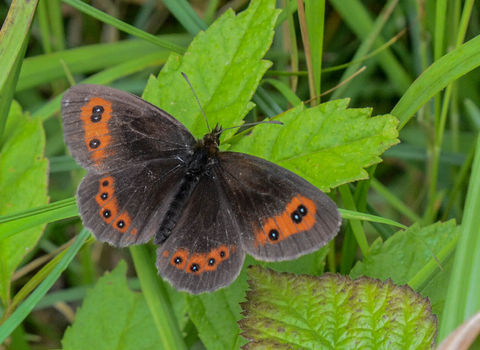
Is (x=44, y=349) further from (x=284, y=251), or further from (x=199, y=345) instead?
(x=284, y=251)

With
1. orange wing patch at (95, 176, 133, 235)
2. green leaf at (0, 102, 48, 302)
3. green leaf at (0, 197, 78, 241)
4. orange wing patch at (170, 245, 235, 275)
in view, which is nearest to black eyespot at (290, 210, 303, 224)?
orange wing patch at (170, 245, 235, 275)

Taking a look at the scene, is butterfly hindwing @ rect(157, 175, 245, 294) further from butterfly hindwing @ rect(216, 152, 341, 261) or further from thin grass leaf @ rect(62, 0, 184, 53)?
thin grass leaf @ rect(62, 0, 184, 53)

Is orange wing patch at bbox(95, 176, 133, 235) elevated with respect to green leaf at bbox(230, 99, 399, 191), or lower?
lower

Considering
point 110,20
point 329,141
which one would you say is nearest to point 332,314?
point 329,141

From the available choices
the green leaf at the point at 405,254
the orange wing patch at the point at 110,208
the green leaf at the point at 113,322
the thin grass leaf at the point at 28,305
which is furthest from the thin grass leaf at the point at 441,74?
the thin grass leaf at the point at 28,305

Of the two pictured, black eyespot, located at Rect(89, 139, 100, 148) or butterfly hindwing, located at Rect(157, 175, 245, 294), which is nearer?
butterfly hindwing, located at Rect(157, 175, 245, 294)

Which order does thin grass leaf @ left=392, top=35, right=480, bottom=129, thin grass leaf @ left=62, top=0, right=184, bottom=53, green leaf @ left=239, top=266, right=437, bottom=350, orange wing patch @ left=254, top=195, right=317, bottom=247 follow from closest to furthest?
green leaf @ left=239, top=266, right=437, bottom=350 < orange wing patch @ left=254, top=195, right=317, bottom=247 < thin grass leaf @ left=392, top=35, right=480, bottom=129 < thin grass leaf @ left=62, top=0, right=184, bottom=53

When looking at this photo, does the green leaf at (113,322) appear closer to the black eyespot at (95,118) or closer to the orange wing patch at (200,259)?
the orange wing patch at (200,259)
